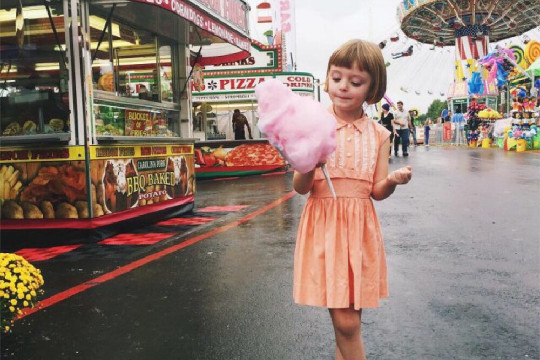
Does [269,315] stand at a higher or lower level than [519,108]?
lower

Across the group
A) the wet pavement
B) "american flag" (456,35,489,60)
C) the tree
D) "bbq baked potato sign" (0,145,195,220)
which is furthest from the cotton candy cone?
the tree

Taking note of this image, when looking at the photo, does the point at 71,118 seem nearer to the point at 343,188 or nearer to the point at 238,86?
the point at 343,188

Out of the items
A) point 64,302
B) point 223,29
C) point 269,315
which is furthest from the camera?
point 223,29

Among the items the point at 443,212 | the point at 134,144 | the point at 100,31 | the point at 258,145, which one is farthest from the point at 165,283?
the point at 258,145

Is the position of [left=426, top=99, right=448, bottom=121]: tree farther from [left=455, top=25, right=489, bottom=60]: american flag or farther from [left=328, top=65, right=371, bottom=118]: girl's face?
[left=328, top=65, right=371, bottom=118]: girl's face

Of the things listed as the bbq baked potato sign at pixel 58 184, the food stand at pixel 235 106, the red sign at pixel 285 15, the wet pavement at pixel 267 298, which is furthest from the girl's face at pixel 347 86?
the red sign at pixel 285 15

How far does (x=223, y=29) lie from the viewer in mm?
7961

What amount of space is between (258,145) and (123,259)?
34.6ft

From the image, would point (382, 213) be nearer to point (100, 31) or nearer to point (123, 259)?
point (123, 259)

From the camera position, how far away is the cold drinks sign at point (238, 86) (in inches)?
672

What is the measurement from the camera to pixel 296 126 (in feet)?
6.74

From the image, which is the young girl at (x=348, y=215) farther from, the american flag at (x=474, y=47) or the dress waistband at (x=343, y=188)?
the american flag at (x=474, y=47)

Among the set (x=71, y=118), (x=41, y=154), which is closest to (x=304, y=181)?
(x=71, y=118)

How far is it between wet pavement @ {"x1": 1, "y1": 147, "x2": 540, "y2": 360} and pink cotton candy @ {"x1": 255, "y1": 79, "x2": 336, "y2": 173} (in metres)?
1.25
